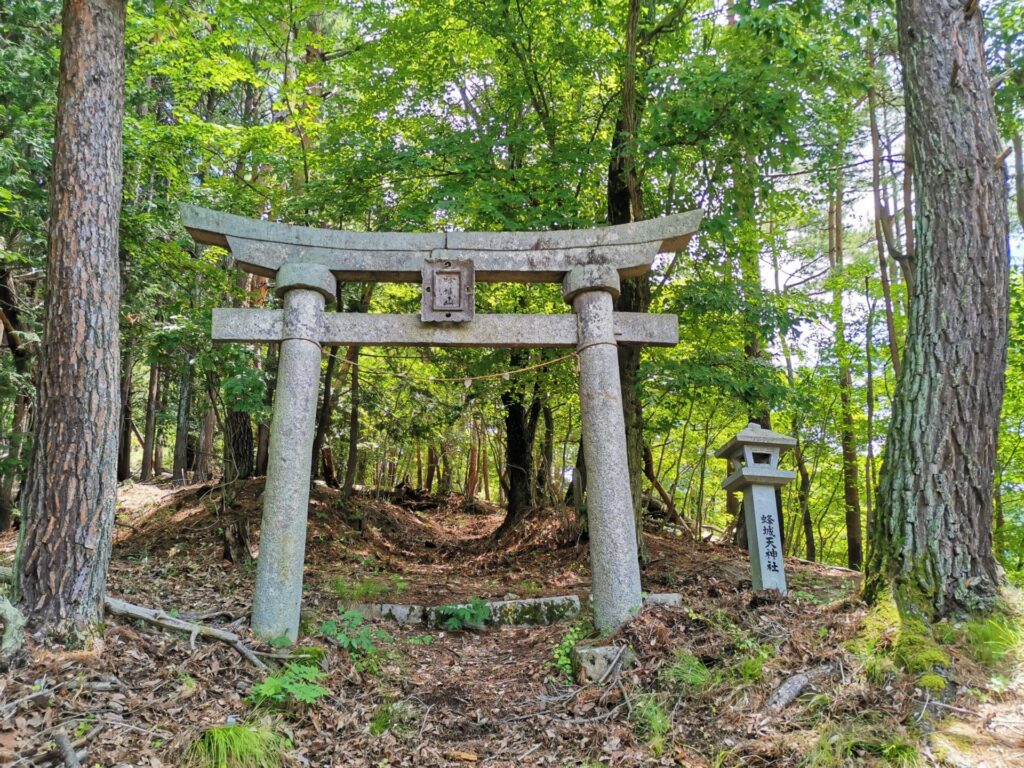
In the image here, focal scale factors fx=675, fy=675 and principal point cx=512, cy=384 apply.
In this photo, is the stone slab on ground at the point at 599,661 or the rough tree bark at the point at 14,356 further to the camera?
the rough tree bark at the point at 14,356

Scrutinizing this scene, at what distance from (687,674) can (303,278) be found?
4.34 meters

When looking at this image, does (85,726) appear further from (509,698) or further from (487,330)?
(487,330)

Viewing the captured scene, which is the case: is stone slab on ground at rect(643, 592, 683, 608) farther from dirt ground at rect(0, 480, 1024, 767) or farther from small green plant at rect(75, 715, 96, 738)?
small green plant at rect(75, 715, 96, 738)

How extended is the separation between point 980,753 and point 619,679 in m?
2.13

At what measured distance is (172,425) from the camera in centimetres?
1711

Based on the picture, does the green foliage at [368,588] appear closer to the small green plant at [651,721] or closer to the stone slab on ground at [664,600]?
the stone slab on ground at [664,600]

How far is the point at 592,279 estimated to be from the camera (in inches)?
237

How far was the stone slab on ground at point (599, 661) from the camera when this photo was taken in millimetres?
4844

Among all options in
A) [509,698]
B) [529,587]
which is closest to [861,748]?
[509,698]

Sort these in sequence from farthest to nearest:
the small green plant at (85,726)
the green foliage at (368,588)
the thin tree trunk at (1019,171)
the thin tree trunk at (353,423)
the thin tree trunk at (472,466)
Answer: the thin tree trunk at (472,466) < the thin tree trunk at (353,423) < the thin tree trunk at (1019,171) < the green foliage at (368,588) < the small green plant at (85,726)


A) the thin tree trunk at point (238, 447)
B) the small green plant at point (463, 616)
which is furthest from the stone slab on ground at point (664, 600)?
the thin tree trunk at point (238, 447)

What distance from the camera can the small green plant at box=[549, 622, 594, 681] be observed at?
5.06m

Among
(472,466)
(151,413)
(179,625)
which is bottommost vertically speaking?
(179,625)

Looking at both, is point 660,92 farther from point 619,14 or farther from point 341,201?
point 341,201
